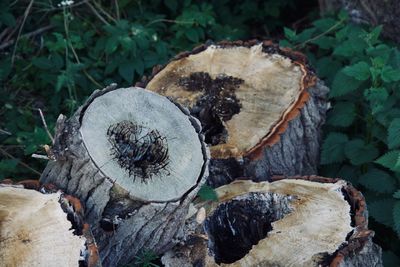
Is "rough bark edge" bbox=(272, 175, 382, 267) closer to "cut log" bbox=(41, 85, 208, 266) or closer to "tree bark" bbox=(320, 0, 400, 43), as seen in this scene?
"cut log" bbox=(41, 85, 208, 266)

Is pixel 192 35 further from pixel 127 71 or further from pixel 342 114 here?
pixel 342 114

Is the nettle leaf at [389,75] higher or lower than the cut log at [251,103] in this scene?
higher

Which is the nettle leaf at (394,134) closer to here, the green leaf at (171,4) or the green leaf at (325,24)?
the green leaf at (325,24)

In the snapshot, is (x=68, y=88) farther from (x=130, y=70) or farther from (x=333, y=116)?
(x=333, y=116)

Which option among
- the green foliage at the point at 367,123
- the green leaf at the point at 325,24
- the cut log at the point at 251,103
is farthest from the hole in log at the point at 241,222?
the green leaf at the point at 325,24

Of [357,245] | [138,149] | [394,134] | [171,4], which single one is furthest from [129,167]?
[171,4]

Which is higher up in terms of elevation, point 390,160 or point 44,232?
point 44,232
